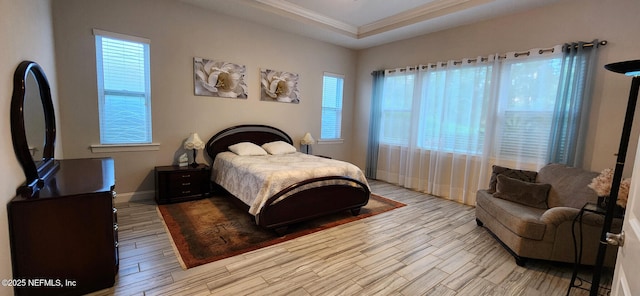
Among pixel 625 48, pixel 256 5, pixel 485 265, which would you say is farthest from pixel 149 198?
pixel 625 48

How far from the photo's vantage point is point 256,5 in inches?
150

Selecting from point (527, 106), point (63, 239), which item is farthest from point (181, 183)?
point (527, 106)

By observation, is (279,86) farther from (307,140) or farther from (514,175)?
(514,175)

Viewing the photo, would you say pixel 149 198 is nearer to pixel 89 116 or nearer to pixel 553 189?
pixel 89 116

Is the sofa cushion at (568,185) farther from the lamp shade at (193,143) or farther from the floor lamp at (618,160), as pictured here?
the lamp shade at (193,143)

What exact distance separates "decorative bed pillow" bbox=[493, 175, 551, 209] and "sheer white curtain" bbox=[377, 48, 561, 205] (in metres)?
0.79

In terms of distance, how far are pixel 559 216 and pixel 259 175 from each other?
2.81 metres

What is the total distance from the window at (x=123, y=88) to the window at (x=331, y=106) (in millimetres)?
3106

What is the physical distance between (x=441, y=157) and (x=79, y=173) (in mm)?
4640

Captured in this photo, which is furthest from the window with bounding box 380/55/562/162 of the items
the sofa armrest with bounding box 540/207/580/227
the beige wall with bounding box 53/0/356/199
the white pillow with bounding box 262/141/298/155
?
the white pillow with bounding box 262/141/298/155

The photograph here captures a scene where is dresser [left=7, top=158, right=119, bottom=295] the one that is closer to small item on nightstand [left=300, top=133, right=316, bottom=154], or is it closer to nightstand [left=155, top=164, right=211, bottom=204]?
nightstand [left=155, top=164, right=211, bottom=204]

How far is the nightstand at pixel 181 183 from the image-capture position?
3.60 m

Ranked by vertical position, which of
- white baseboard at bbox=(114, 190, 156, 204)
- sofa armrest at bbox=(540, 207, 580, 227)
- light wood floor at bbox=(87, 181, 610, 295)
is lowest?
light wood floor at bbox=(87, 181, 610, 295)

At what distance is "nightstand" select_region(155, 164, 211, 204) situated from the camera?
360 cm
